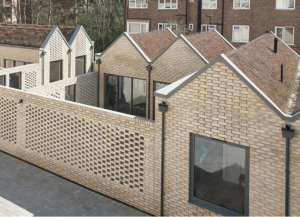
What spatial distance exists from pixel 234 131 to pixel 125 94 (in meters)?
9.89

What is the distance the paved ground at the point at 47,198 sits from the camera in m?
10.6

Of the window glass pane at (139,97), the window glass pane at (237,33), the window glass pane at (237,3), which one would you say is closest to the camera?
the window glass pane at (139,97)

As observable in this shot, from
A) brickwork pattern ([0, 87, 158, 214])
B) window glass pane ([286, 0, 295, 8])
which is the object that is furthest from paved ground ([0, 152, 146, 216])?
window glass pane ([286, 0, 295, 8])

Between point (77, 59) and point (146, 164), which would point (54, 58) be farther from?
point (146, 164)

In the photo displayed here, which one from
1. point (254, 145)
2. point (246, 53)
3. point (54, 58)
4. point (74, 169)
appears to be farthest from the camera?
point (54, 58)

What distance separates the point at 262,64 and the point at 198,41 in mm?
6736

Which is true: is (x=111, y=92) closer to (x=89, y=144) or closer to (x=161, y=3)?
(x=89, y=144)

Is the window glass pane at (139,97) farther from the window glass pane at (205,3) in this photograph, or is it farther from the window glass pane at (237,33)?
the window glass pane at (205,3)

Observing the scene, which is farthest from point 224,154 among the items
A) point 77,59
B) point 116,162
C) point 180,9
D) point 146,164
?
point 180,9

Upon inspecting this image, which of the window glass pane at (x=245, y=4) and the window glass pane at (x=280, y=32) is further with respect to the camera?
the window glass pane at (x=245, y=4)

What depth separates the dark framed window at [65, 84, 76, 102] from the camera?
56.1ft

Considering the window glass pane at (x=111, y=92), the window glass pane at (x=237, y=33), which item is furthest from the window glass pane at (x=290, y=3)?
the window glass pane at (x=111, y=92)

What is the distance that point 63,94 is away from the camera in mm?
16703

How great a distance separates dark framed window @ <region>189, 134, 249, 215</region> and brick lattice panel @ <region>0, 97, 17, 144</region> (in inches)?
301
